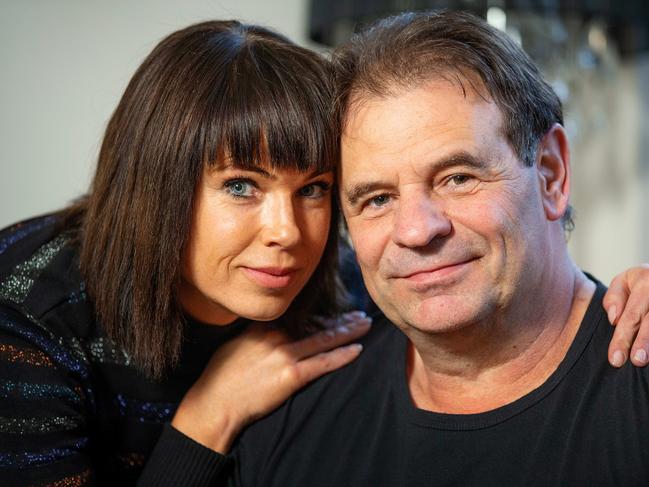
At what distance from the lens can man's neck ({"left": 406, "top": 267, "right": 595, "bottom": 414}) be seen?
4.62 ft

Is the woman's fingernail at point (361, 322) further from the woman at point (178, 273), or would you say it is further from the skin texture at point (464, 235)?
the skin texture at point (464, 235)

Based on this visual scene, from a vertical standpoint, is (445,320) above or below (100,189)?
below

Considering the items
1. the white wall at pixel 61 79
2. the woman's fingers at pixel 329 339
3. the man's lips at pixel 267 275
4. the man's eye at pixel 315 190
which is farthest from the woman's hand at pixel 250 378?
the white wall at pixel 61 79

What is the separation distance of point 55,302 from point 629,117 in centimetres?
212

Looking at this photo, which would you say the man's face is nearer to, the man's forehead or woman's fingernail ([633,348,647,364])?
the man's forehead

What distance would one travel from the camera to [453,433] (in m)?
1.42

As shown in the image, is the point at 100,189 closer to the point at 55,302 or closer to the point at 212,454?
the point at 55,302

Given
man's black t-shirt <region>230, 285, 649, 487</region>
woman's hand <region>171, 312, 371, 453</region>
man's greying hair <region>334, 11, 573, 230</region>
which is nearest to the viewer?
man's black t-shirt <region>230, 285, 649, 487</region>

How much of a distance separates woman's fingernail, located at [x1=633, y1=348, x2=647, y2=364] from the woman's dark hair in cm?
60

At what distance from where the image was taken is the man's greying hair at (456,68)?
138cm

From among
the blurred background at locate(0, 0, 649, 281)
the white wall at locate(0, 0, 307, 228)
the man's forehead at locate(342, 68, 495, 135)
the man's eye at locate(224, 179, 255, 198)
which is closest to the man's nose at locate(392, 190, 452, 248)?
the man's forehead at locate(342, 68, 495, 135)

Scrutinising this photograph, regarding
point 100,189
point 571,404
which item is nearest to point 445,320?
point 571,404

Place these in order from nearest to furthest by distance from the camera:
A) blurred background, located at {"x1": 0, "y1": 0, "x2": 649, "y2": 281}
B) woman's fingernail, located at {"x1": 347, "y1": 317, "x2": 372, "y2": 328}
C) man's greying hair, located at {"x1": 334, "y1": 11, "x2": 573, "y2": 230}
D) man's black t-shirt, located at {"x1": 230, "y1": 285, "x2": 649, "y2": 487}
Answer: man's black t-shirt, located at {"x1": 230, "y1": 285, "x2": 649, "y2": 487}, man's greying hair, located at {"x1": 334, "y1": 11, "x2": 573, "y2": 230}, woman's fingernail, located at {"x1": 347, "y1": 317, "x2": 372, "y2": 328}, blurred background, located at {"x1": 0, "y1": 0, "x2": 649, "y2": 281}

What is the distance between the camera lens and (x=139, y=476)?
164cm
